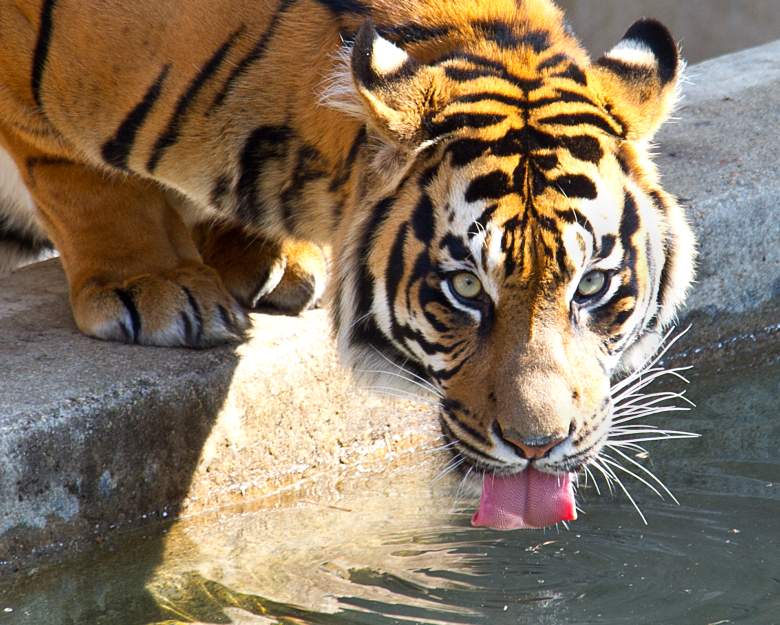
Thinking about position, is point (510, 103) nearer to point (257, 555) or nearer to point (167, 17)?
point (167, 17)

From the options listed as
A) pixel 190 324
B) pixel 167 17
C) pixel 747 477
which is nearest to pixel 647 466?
pixel 747 477

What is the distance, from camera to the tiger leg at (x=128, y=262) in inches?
108

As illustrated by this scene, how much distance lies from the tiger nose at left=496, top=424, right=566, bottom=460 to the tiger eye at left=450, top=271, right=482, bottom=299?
215mm

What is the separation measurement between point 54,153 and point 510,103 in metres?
1.04

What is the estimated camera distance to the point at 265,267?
3.00m

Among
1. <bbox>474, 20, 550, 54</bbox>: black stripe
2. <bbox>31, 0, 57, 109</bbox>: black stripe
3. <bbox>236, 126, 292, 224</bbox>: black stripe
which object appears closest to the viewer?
<bbox>474, 20, 550, 54</bbox>: black stripe

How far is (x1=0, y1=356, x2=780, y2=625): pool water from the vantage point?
222 centimetres

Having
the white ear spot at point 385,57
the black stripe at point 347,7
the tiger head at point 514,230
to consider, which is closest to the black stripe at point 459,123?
the tiger head at point 514,230

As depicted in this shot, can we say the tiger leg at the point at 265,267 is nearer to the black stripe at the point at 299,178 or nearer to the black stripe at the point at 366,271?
the black stripe at the point at 299,178

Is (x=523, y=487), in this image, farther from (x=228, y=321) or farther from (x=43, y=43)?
(x=43, y=43)

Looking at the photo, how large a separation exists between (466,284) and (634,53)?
515 mm

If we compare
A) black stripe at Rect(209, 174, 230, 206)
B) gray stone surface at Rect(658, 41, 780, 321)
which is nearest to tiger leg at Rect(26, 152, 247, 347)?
black stripe at Rect(209, 174, 230, 206)

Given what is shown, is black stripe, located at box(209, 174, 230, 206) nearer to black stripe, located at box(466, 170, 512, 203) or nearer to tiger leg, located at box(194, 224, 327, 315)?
tiger leg, located at box(194, 224, 327, 315)

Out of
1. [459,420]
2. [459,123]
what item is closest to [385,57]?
[459,123]
